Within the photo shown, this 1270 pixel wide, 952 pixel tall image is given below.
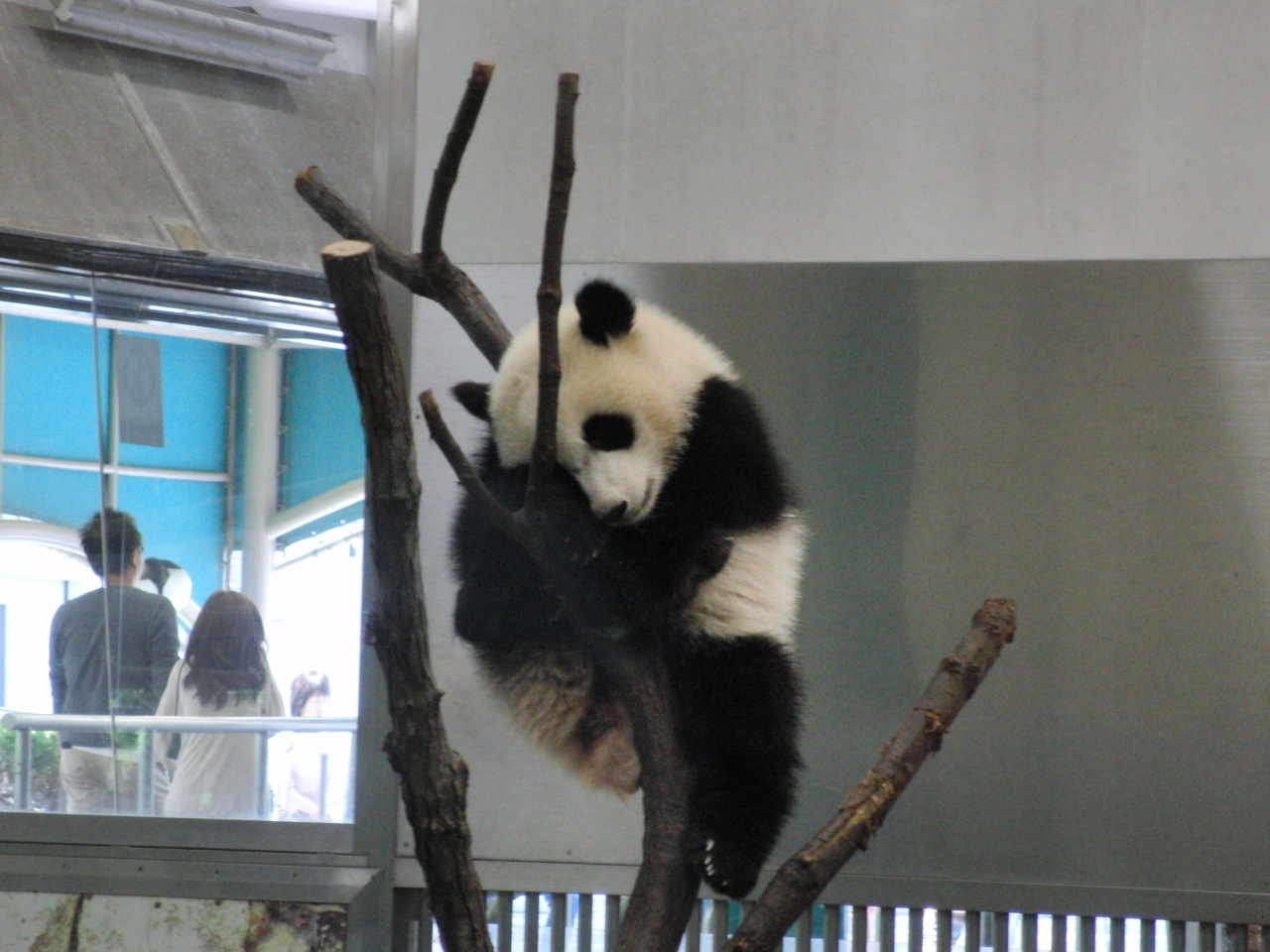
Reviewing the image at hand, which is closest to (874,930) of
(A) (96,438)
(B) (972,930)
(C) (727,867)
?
(B) (972,930)

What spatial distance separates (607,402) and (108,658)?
5.19 feet

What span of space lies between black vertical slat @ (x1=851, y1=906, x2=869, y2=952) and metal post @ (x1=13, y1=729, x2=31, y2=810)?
1.67 metres

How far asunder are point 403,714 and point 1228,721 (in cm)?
168

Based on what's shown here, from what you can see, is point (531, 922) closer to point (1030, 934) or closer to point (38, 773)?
point (1030, 934)

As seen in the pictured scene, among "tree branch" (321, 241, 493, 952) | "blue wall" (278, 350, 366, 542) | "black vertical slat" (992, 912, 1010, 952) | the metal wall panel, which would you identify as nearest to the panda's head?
"tree branch" (321, 241, 493, 952)

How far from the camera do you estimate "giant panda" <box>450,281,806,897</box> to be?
4.05ft

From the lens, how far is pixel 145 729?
7.76ft

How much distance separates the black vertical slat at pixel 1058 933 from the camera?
82.1 inches

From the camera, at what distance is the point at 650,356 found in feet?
4.65

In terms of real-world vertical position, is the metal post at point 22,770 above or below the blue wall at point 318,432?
below

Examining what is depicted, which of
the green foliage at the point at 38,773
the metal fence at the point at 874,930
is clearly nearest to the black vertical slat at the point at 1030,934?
the metal fence at the point at 874,930

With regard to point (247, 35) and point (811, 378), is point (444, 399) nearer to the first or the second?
point (811, 378)

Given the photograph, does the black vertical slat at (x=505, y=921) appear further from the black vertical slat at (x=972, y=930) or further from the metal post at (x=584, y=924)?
the black vertical slat at (x=972, y=930)

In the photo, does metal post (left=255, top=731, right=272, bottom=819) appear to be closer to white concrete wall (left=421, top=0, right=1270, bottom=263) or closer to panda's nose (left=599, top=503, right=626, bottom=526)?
white concrete wall (left=421, top=0, right=1270, bottom=263)
